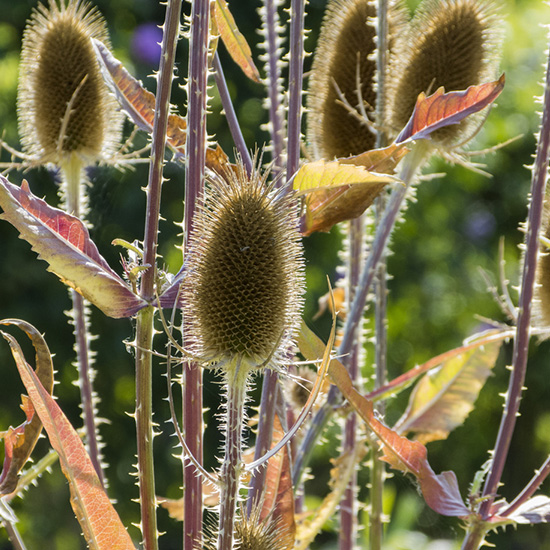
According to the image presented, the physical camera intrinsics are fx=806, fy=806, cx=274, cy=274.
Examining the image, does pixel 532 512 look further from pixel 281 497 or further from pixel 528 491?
pixel 281 497

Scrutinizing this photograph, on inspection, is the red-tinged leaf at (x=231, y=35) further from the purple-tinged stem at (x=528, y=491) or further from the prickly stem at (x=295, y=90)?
the purple-tinged stem at (x=528, y=491)

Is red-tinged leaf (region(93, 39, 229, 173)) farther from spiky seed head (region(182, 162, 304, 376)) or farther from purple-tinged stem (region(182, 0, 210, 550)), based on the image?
spiky seed head (region(182, 162, 304, 376))

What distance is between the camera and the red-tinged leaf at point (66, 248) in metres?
0.57

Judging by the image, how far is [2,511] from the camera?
0.62m

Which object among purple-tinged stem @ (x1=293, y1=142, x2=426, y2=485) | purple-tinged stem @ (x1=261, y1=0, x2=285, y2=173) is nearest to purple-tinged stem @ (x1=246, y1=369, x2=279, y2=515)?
purple-tinged stem @ (x1=293, y1=142, x2=426, y2=485)

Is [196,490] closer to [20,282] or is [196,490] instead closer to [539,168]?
[539,168]

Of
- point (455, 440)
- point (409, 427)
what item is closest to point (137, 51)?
point (455, 440)

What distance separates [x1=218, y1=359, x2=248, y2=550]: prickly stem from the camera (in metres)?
0.55

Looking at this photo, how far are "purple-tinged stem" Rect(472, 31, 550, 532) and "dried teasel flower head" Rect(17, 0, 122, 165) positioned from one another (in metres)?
0.50

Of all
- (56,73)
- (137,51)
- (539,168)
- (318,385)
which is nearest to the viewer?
(318,385)

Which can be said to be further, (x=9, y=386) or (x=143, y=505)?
(x=9, y=386)

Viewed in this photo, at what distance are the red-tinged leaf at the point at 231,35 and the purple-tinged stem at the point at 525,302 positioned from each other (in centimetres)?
30

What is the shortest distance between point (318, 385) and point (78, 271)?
0.64 ft

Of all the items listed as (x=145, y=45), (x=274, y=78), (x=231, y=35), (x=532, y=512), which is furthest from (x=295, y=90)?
(x=145, y=45)
